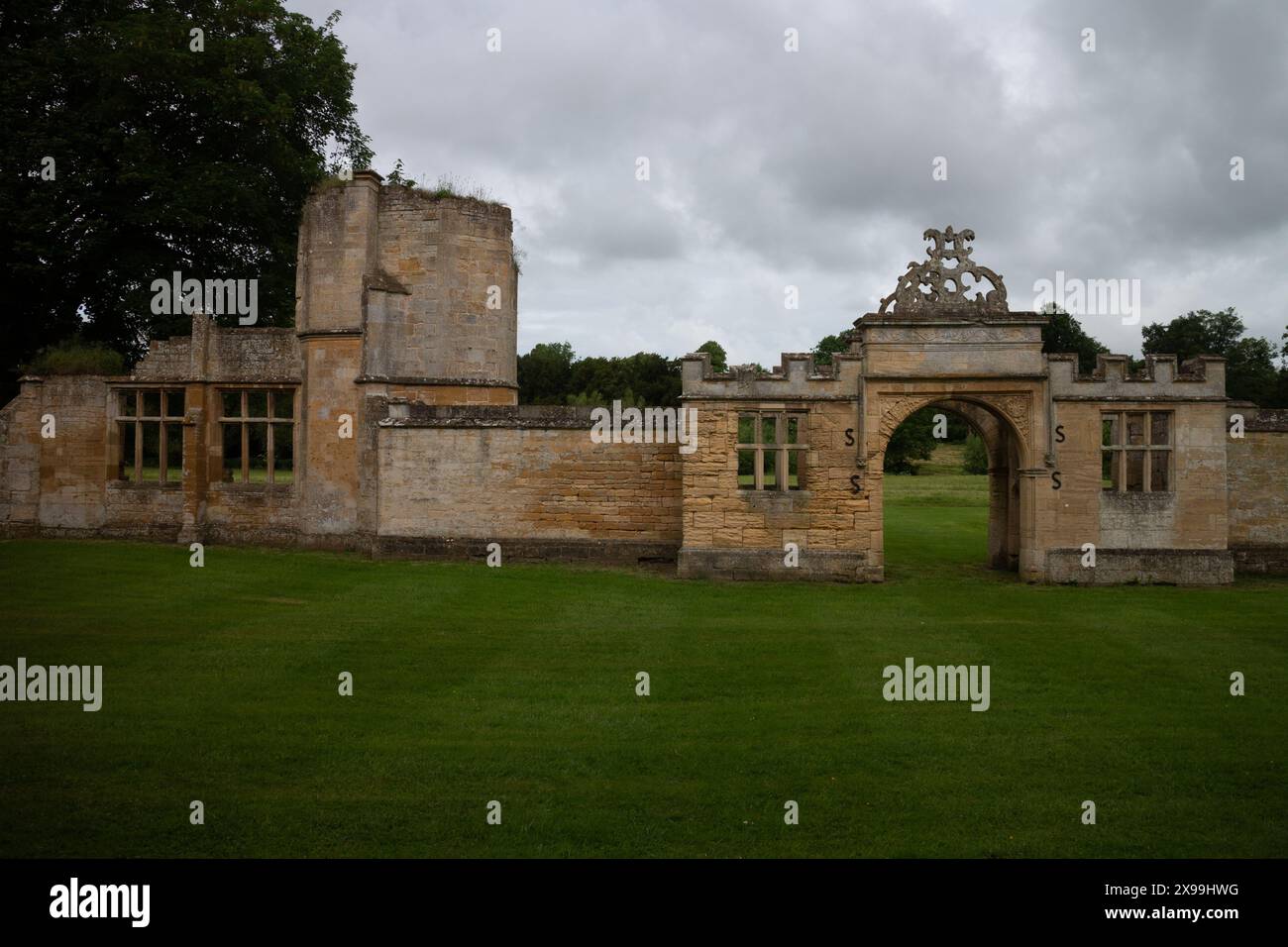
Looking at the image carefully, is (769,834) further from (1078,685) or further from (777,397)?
(777,397)

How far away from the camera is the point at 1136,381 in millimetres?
20125

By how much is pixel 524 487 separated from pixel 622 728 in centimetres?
1329

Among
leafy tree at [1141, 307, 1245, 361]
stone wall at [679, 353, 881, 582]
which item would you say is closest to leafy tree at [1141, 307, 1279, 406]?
leafy tree at [1141, 307, 1245, 361]

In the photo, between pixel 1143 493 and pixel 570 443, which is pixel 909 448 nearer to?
pixel 1143 493

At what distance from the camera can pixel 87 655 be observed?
11586 millimetres

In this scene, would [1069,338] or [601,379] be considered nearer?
[1069,338]

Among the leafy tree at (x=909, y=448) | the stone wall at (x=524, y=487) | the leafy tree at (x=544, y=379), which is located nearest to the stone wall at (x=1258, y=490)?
the stone wall at (x=524, y=487)

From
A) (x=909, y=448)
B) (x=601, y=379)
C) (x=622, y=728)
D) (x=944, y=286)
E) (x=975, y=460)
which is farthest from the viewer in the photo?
(x=601, y=379)

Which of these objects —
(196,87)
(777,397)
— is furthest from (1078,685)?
(196,87)

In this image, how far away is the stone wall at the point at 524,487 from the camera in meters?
22.0

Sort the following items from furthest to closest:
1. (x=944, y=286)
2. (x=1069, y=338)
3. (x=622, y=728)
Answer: (x=1069, y=338), (x=944, y=286), (x=622, y=728)

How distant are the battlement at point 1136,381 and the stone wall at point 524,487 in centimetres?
858

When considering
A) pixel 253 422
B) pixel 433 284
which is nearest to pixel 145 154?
pixel 253 422

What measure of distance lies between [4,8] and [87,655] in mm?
26368
